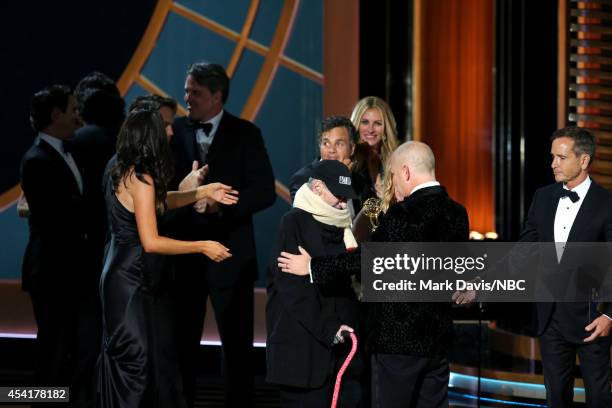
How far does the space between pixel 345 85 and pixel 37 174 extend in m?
2.46

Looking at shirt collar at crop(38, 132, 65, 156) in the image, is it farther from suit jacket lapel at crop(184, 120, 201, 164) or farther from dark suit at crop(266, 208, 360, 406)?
dark suit at crop(266, 208, 360, 406)

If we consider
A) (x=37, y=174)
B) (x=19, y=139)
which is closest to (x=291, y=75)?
(x=19, y=139)

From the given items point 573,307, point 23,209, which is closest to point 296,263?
point 573,307

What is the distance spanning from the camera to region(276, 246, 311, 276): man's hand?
3.57 m

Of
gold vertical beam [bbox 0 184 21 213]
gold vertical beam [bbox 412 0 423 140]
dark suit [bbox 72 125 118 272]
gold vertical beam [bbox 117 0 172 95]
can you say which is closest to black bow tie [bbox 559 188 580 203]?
dark suit [bbox 72 125 118 272]

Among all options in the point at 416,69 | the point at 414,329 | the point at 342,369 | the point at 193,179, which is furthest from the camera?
the point at 416,69

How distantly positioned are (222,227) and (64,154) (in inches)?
33.4

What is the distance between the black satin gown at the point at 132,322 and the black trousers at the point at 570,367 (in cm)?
156

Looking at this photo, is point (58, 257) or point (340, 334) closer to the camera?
point (340, 334)

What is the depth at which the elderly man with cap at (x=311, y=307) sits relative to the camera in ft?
12.0

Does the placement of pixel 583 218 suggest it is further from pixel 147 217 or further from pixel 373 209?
pixel 147 217

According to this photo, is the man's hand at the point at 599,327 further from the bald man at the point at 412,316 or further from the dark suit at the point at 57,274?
the dark suit at the point at 57,274

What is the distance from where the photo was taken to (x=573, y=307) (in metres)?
4.04

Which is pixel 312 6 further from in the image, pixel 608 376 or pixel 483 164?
pixel 608 376
